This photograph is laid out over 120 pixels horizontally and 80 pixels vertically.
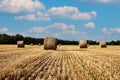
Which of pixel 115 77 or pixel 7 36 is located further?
pixel 7 36

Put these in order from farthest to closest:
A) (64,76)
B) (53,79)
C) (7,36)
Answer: (7,36) < (64,76) < (53,79)

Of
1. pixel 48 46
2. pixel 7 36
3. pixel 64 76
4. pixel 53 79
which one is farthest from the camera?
pixel 7 36

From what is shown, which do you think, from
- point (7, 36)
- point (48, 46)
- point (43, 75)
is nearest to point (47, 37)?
point (48, 46)

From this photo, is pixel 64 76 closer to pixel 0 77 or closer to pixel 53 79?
pixel 53 79

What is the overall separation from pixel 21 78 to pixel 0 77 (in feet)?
1.87

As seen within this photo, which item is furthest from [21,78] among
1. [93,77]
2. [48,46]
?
[48,46]

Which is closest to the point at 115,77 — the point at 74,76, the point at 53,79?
the point at 74,76

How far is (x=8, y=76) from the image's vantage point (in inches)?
333

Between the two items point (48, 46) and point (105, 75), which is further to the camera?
point (48, 46)

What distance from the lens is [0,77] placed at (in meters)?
8.30

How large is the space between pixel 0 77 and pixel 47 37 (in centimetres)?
2208

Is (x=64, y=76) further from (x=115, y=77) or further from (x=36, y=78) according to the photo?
(x=115, y=77)

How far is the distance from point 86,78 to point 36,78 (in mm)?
1368

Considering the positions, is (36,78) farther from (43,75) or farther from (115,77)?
(115,77)
